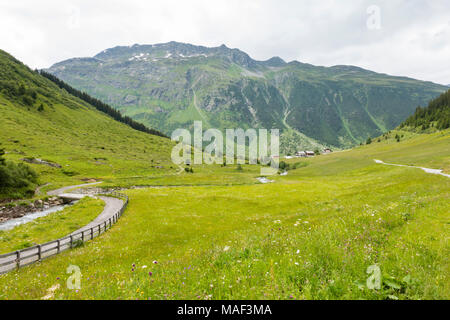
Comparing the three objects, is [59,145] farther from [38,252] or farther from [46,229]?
[38,252]

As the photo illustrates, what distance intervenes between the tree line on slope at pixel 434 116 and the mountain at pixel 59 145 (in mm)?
193997

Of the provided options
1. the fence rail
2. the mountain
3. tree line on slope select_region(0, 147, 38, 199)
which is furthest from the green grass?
the mountain

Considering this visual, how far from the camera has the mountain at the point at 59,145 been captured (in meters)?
104

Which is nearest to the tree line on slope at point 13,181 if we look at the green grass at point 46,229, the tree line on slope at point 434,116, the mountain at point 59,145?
the mountain at point 59,145

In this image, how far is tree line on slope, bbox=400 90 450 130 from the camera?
14884 centimetres

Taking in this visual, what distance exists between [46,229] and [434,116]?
786 ft

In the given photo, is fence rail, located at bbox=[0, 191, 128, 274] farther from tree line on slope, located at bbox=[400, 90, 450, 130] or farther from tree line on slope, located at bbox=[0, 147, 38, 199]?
tree line on slope, located at bbox=[400, 90, 450, 130]

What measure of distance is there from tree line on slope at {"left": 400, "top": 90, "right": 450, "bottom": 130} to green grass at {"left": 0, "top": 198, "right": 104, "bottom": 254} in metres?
206

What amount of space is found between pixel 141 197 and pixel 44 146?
10563cm

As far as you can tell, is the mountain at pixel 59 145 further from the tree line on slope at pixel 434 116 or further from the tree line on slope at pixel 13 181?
the tree line on slope at pixel 434 116

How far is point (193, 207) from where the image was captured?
4938 cm

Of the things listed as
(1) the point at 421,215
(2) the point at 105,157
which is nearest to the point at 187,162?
(2) the point at 105,157

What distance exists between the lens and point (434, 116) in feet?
543

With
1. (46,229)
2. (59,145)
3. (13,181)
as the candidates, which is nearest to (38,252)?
(46,229)
